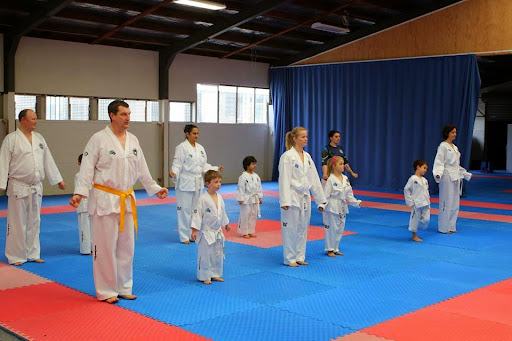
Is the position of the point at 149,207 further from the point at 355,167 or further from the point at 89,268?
the point at 355,167

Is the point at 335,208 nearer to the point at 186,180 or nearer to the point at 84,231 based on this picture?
the point at 186,180

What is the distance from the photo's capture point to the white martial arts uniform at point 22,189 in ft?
19.7

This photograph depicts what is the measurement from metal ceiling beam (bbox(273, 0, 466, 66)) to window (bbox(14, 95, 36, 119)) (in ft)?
23.9

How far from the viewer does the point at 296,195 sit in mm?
6027

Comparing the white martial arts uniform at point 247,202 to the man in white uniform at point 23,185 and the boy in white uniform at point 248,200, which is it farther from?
the man in white uniform at point 23,185

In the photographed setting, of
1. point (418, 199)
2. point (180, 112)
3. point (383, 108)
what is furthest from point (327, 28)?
point (418, 199)

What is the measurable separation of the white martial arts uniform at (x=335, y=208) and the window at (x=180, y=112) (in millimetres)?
9012

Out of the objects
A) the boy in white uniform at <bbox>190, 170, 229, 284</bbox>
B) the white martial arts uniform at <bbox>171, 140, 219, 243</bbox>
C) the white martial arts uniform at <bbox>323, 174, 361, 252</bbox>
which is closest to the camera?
the boy in white uniform at <bbox>190, 170, 229, 284</bbox>

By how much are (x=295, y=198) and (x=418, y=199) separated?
244 centimetres

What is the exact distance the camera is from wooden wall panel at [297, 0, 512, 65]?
1227 cm

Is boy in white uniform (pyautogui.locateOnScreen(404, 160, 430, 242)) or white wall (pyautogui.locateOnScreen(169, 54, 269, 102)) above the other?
white wall (pyautogui.locateOnScreen(169, 54, 269, 102))

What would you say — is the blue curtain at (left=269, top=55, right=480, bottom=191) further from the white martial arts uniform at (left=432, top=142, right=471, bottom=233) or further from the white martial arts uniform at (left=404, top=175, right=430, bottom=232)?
the white martial arts uniform at (left=404, top=175, right=430, bottom=232)

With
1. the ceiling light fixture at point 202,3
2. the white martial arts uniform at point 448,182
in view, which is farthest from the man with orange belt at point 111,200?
the ceiling light fixture at point 202,3

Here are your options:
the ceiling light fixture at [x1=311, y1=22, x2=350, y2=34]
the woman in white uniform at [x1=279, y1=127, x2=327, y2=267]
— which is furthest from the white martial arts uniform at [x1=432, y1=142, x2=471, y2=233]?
the ceiling light fixture at [x1=311, y1=22, x2=350, y2=34]
